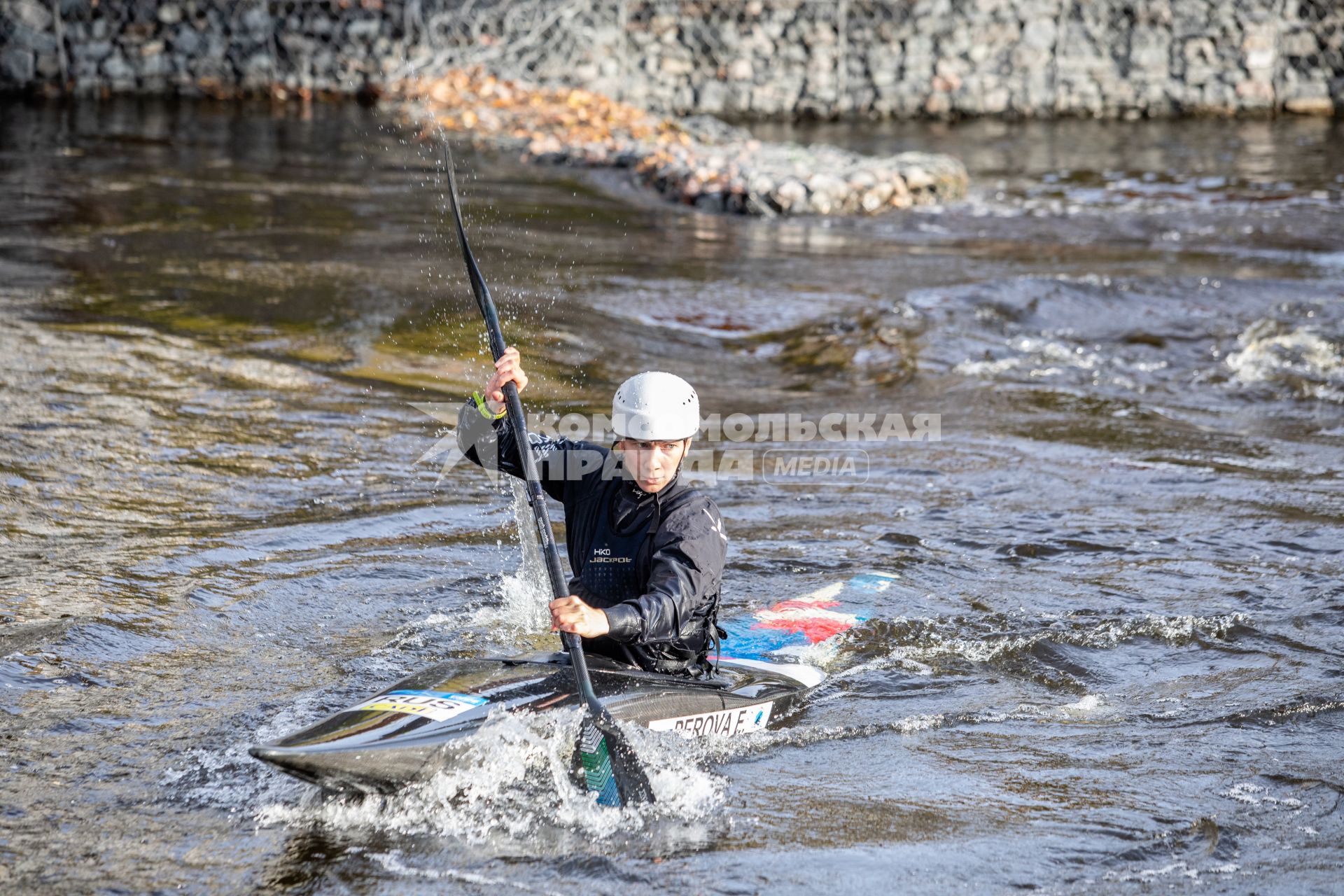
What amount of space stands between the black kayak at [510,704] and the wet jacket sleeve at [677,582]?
0.23m

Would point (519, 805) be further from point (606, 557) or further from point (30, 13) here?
point (30, 13)

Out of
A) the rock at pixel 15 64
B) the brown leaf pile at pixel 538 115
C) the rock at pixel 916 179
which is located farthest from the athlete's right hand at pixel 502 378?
the rock at pixel 15 64

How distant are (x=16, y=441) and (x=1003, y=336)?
7.07 meters

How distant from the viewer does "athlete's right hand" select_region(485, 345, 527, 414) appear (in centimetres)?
506

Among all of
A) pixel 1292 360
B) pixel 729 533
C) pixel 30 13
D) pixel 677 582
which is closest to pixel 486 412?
pixel 677 582

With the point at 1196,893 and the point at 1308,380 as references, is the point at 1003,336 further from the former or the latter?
the point at 1196,893

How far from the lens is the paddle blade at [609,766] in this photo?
442 cm

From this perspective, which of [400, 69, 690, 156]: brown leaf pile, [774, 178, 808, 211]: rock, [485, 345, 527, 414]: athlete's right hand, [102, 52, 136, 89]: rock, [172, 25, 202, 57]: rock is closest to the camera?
[485, 345, 527, 414]: athlete's right hand

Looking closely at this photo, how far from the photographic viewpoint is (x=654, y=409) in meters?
4.65

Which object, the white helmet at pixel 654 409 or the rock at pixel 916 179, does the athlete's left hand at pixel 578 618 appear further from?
the rock at pixel 916 179

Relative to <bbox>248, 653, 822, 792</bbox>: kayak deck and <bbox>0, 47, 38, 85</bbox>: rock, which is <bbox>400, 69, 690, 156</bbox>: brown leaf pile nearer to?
<bbox>0, 47, 38, 85</bbox>: rock

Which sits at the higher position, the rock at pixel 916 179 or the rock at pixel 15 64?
the rock at pixel 15 64

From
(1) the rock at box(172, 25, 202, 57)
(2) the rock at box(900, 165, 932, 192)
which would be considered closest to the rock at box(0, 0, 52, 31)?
(1) the rock at box(172, 25, 202, 57)

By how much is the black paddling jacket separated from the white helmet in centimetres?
23
